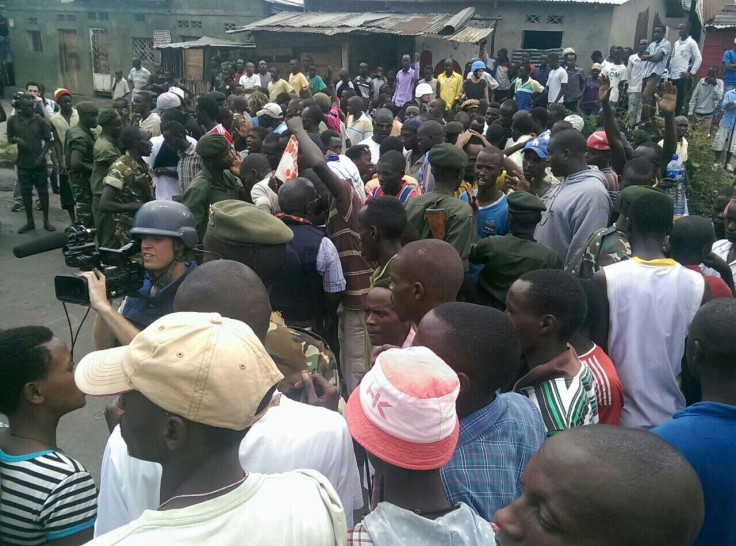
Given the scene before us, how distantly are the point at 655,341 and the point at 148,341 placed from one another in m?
2.51

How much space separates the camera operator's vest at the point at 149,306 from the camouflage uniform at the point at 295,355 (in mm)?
697

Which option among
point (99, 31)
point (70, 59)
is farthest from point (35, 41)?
point (99, 31)

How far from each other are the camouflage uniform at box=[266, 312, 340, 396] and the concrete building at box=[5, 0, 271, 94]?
21.9 metres

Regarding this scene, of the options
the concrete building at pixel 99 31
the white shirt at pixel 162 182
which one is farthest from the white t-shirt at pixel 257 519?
the concrete building at pixel 99 31

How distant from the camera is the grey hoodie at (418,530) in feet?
5.07

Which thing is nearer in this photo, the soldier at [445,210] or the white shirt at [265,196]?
the soldier at [445,210]

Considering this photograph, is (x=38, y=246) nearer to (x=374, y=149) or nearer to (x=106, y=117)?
(x=106, y=117)

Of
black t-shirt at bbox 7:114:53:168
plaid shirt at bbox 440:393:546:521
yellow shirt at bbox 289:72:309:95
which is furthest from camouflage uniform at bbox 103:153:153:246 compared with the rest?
yellow shirt at bbox 289:72:309:95

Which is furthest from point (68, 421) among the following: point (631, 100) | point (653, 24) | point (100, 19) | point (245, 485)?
point (100, 19)

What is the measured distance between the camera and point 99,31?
23.7 m

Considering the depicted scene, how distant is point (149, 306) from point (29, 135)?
6891 mm

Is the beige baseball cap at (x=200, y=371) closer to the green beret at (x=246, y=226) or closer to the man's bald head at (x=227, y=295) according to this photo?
the man's bald head at (x=227, y=295)

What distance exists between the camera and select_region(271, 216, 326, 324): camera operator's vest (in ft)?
13.0

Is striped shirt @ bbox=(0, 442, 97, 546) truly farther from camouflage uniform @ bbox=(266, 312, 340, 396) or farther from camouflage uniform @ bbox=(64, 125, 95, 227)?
camouflage uniform @ bbox=(64, 125, 95, 227)
